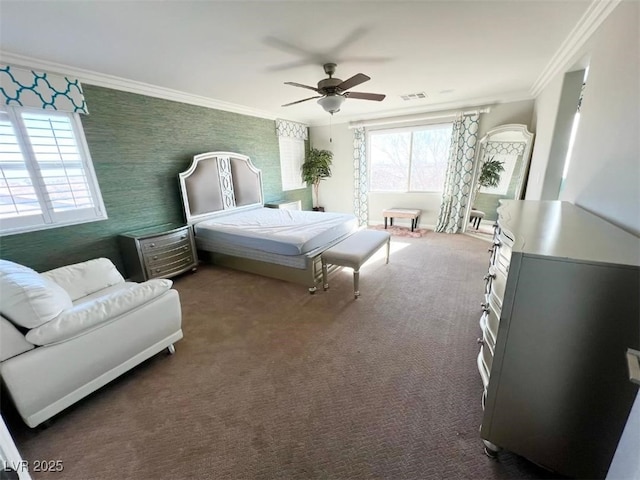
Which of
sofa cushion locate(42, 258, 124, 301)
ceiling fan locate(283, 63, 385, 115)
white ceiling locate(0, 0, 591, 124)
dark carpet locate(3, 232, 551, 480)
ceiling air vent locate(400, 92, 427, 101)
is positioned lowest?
dark carpet locate(3, 232, 551, 480)

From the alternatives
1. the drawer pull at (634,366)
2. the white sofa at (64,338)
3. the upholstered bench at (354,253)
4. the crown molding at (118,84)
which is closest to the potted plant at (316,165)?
the crown molding at (118,84)

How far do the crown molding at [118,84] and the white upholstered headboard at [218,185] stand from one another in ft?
2.46

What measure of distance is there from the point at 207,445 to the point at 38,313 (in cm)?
115

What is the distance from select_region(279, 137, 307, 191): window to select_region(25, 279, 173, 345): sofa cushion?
13.7 ft

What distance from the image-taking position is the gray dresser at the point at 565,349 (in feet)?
2.90

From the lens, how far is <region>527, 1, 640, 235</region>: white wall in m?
1.37

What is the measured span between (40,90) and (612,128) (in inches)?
182

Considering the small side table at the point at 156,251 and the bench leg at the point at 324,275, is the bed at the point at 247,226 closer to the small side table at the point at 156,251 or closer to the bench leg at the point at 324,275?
the bench leg at the point at 324,275

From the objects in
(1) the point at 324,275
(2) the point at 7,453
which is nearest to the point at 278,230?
(1) the point at 324,275

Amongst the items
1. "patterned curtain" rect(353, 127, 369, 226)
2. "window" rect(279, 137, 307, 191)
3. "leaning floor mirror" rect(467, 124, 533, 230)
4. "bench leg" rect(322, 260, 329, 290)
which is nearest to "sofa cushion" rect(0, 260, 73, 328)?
"bench leg" rect(322, 260, 329, 290)

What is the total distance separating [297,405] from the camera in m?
1.55

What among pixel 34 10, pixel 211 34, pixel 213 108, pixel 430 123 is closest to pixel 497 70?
pixel 430 123

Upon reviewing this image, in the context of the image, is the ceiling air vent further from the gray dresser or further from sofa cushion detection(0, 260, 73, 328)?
sofa cushion detection(0, 260, 73, 328)

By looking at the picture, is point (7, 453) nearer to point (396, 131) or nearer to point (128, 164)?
point (128, 164)
